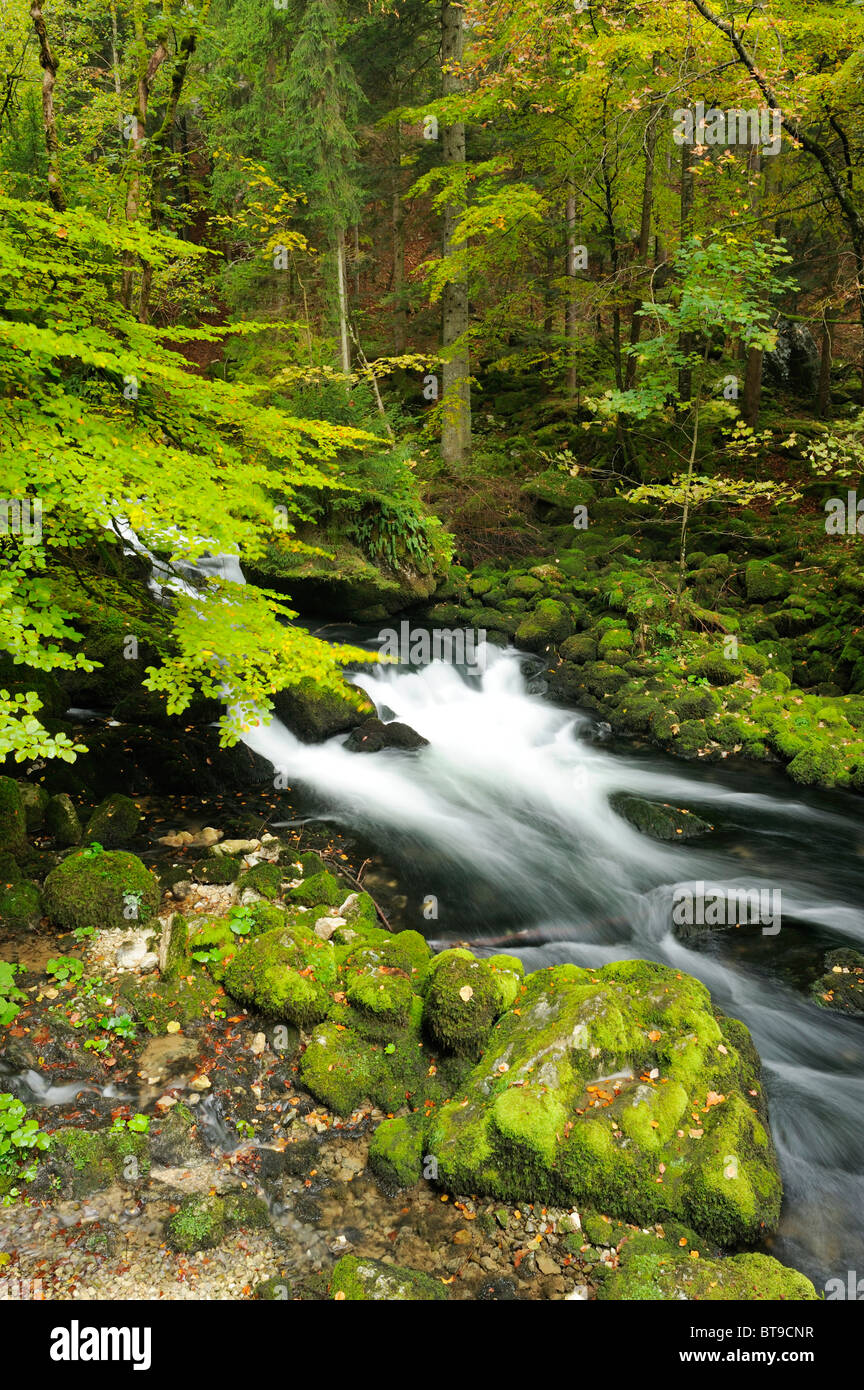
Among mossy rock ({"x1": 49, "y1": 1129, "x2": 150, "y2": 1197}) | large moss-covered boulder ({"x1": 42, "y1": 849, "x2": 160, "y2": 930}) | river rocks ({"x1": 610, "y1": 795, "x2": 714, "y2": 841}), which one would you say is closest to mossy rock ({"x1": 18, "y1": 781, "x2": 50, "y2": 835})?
large moss-covered boulder ({"x1": 42, "y1": 849, "x2": 160, "y2": 930})

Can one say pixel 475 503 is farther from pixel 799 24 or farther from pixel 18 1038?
Answer: pixel 18 1038

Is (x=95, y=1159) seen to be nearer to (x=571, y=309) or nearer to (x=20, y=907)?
(x=20, y=907)

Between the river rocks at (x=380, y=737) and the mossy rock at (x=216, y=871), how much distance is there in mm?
3572

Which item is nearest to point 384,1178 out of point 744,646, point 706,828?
point 706,828

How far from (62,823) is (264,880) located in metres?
1.79

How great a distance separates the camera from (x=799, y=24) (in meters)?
9.23

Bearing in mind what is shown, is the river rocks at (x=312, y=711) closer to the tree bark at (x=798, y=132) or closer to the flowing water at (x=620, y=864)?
the flowing water at (x=620, y=864)

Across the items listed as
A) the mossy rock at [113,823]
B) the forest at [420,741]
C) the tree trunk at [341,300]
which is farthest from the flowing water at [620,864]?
the tree trunk at [341,300]

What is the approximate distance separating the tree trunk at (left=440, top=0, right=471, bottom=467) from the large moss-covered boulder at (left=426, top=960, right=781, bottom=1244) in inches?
476

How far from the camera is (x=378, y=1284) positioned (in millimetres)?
3113

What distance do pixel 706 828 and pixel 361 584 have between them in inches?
270

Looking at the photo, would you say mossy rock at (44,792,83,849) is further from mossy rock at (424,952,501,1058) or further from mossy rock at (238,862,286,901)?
mossy rock at (424,952,501,1058)

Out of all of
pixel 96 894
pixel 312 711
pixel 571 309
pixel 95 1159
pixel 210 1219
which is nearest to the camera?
pixel 210 1219

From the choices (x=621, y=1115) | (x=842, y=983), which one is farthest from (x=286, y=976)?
(x=842, y=983)
